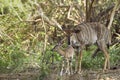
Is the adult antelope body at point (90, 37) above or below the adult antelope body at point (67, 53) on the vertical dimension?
above

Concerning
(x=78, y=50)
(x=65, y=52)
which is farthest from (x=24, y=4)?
(x=78, y=50)

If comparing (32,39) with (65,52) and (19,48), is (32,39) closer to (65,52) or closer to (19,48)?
(19,48)

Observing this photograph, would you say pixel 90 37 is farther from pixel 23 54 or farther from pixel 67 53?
pixel 23 54

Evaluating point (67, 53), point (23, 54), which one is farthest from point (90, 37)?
point (23, 54)

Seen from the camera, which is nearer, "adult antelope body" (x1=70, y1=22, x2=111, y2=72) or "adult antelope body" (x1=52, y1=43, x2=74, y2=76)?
"adult antelope body" (x1=52, y1=43, x2=74, y2=76)

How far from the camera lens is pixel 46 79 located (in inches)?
259

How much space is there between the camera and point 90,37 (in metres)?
7.24

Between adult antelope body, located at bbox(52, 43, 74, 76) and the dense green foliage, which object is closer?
adult antelope body, located at bbox(52, 43, 74, 76)

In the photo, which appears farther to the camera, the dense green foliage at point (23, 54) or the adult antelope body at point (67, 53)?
the dense green foliage at point (23, 54)

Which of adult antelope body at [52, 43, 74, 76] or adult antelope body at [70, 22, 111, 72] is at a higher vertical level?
adult antelope body at [70, 22, 111, 72]

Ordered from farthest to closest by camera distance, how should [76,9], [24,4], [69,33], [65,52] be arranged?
[76,9]
[69,33]
[65,52]
[24,4]

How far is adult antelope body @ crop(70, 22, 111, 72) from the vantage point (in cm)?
700

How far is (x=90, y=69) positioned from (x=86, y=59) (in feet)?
1.28

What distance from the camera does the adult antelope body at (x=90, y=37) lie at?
7.00 meters
